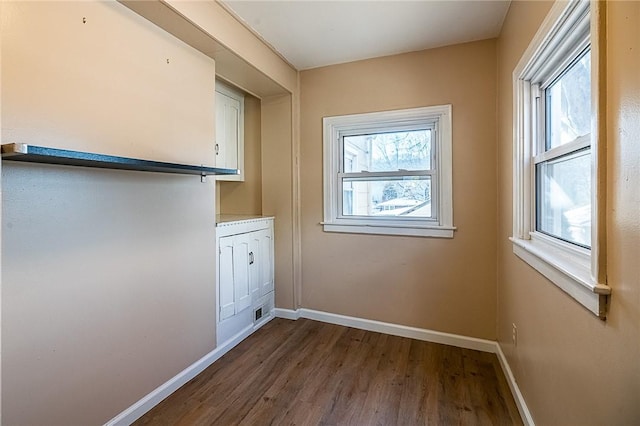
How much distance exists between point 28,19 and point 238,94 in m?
1.97

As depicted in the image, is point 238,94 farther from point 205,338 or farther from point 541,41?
point 541,41

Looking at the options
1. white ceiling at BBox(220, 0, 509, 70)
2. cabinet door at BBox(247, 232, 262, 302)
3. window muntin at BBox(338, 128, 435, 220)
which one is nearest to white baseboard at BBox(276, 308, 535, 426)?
cabinet door at BBox(247, 232, 262, 302)

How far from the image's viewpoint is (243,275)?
268cm

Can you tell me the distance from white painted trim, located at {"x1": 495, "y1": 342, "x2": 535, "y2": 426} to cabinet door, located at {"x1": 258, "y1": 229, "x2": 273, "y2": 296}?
6.78 feet

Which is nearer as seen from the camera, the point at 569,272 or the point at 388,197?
the point at 569,272

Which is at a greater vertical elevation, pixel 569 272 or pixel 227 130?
pixel 227 130

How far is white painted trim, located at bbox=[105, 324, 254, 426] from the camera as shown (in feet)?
5.42

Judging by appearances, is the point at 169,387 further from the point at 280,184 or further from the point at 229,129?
the point at 229,129

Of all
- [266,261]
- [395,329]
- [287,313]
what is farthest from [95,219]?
[395,329]

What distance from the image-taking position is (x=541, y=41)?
138 cm

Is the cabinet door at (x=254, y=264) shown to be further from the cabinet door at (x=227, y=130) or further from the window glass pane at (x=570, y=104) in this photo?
the window glass pane at (x=570, y=104)

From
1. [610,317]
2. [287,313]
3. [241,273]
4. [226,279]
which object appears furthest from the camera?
[287,313]

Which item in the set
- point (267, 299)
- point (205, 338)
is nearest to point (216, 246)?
point (205, 338)

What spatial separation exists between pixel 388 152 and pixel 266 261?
5.23 ft
